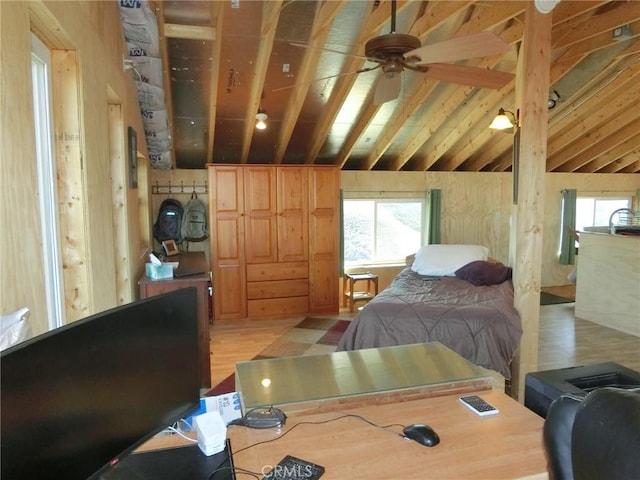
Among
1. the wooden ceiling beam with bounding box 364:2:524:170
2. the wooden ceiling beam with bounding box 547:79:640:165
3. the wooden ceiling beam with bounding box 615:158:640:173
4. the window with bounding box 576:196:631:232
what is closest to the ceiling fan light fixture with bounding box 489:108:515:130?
the wooden ceiling beam with bounding box 364:2:524:170

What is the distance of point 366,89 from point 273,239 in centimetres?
217

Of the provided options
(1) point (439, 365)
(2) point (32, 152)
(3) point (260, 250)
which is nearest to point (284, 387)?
(1) point (439, 365)

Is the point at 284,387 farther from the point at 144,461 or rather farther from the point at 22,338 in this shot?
the point at 22,338

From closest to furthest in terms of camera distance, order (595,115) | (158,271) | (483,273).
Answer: (158,271)
(483,273)
(595,115)

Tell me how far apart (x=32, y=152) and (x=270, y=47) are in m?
2.51

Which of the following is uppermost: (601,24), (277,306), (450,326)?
(601,24)

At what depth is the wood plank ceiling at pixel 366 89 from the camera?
3289mm

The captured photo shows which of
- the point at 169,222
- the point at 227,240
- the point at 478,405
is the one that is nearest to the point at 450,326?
the point at 478,405

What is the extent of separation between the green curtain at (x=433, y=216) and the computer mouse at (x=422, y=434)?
17.8 ft

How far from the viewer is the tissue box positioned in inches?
126

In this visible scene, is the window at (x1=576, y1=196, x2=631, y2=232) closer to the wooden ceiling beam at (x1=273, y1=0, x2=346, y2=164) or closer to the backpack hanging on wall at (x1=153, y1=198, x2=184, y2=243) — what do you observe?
the wooden ceiling beam at (x1=273, y1=0, x2=346, y2=164)

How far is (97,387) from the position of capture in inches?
34.4

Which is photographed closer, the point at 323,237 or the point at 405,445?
the point at 405,445

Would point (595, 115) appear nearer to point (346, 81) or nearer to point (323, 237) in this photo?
point (346, 81)
